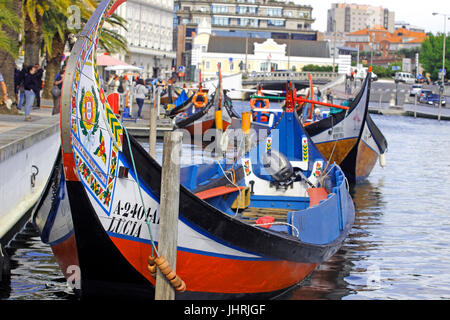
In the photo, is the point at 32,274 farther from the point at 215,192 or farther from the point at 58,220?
the point at 215,192

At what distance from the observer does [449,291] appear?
38.3 feet

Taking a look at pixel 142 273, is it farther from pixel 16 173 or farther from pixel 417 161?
pixel 417 161

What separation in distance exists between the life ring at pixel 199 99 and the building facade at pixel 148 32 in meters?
42.5

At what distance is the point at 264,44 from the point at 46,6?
99542mm

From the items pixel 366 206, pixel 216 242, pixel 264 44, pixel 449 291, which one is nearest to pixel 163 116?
pixel 366 206

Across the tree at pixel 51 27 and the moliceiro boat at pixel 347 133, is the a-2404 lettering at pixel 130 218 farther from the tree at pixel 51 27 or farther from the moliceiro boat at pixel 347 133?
the moliceiro boat at pixel 347 133

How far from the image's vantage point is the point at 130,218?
27.1 ft

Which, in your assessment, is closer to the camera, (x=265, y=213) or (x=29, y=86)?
(x=265, y=213)

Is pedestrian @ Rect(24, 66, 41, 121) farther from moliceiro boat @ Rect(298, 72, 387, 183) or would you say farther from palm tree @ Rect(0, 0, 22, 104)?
moliceiro boat @ Rect(298, 72, 387, 183)

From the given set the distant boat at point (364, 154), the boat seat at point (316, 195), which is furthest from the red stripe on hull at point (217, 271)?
the distant boat at point (364, 154)

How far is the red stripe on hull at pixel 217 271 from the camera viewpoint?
8352mm

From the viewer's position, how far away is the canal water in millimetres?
11055

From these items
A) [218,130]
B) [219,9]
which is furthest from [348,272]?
[219,9]

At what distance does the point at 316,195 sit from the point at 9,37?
10.7 m
